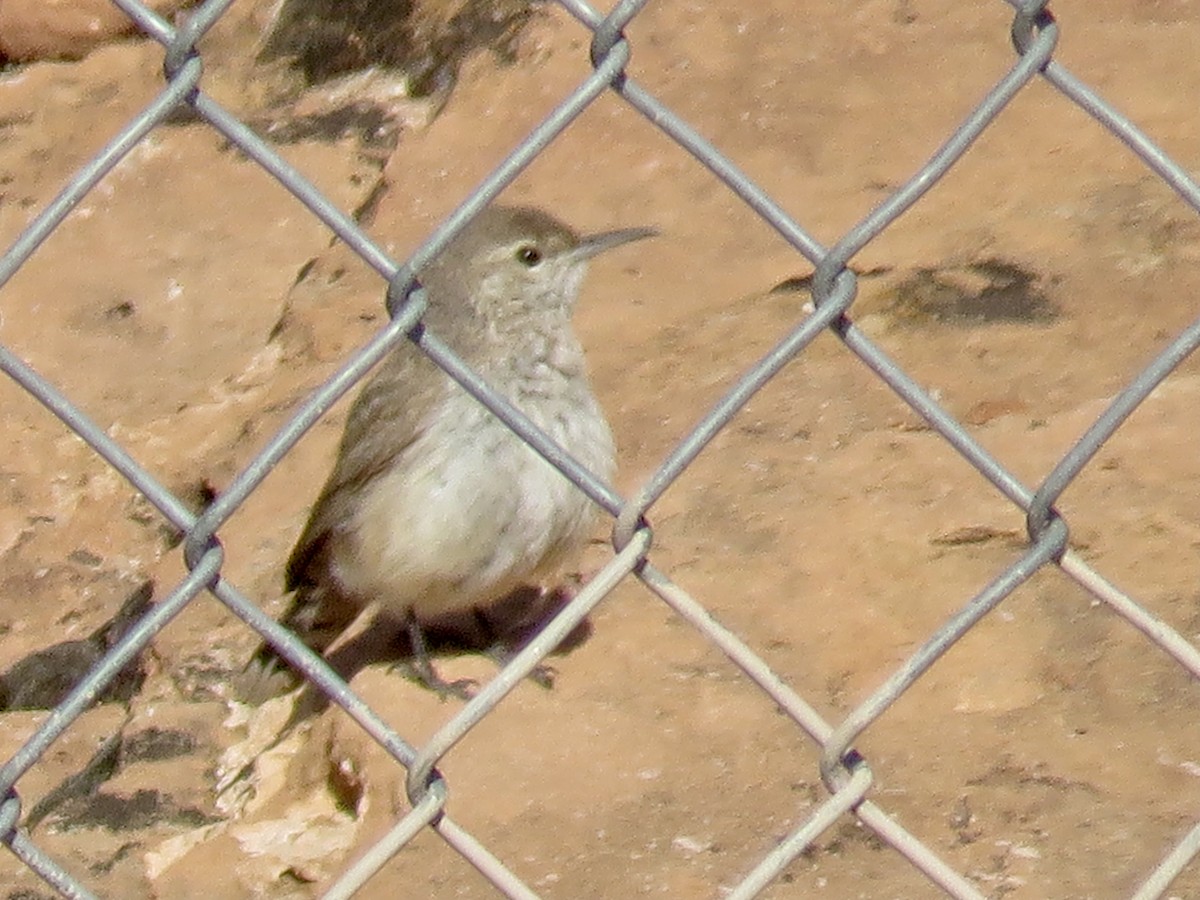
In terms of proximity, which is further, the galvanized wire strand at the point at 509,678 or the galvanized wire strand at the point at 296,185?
the galvanized wire strand at the point at 509,678

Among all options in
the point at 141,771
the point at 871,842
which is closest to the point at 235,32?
the point at 141,771

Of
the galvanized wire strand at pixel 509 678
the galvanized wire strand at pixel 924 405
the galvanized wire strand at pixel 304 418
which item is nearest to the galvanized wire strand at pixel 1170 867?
the galvanized wire strand at pixel 924 405

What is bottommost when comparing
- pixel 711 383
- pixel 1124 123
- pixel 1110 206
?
pixel 1124 123

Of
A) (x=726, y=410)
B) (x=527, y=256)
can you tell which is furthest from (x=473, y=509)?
(x=726, y=410)

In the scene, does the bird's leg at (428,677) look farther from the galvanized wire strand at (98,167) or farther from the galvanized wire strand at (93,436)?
the galvanized wire strand at (98,167)

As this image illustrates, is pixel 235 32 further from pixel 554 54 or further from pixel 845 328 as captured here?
pixel 845 328

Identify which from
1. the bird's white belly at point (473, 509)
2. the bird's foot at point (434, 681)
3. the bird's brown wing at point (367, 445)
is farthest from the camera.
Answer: the bird's brown wing at point (367, 445)

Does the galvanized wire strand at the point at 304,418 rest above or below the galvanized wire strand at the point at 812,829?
above

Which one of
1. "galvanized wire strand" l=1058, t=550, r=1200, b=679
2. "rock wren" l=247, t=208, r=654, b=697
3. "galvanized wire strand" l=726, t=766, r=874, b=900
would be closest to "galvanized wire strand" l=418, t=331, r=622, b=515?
"galvanized wire strand" l=726, t=766, r=874, b=900
